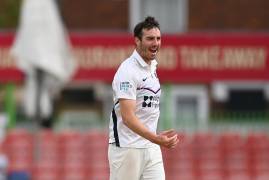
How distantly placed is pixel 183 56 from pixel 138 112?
624 inches

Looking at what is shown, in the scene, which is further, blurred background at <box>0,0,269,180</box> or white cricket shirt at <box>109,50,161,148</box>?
blurred background at <box>0,0,269,180</box>

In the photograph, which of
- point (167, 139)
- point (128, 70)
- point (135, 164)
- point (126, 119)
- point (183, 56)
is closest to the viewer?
point (167, 139)

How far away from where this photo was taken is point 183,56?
934 inches

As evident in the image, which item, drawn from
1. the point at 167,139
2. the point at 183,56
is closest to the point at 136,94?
the point at 167,139

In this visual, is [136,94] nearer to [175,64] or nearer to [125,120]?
[125,120]

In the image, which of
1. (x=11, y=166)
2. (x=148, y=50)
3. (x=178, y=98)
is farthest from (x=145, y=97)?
(x=178, y=98)

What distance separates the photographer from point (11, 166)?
15.7 meters

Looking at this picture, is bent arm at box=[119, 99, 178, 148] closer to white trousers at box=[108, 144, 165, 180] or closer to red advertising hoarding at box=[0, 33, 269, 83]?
white trousers at box=[108, 144, 165, 180]

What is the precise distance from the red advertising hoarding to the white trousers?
15.4 m

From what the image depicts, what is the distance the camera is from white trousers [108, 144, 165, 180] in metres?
8.00

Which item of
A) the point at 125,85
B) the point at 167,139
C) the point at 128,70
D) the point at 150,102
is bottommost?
the point at 167,139

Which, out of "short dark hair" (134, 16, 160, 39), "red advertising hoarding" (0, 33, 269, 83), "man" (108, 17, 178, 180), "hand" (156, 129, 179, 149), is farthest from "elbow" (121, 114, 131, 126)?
"red advertising hoarding" (0, 33, 269, 83)

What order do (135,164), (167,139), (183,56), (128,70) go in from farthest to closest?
1. (183,56)
2. (135,164)
3. (128,70)
4. (167,139)

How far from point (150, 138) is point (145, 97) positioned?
40 centimetres
